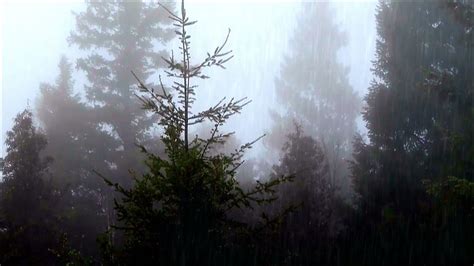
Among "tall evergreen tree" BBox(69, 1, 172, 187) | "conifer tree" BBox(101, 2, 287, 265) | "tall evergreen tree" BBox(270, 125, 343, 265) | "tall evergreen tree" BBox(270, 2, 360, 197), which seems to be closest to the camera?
"conifer tree" BBox(101, 2, 287, 265)

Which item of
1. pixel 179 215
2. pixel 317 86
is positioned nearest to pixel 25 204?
pixel 179 215

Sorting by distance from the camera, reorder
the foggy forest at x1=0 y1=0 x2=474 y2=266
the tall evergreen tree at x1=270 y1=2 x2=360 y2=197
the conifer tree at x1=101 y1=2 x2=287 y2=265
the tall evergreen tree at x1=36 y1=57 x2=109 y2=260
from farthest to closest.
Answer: the tall evergreen tree at x1=270 y1=2 x2=360 y2=197 < the tall evergreen tree at x1=36 y1=57 x2=109 y2=260 < the foggy forest at x1=0 y1=0 x2=474 y2=266 < the conifer tree at x1=101 y1=2 x2=287 y2=265

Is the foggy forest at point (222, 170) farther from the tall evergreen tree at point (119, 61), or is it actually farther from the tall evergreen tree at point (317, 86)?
the tall evergreen tree at point (317, 86)

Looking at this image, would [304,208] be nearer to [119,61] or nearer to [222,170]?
[222,170]

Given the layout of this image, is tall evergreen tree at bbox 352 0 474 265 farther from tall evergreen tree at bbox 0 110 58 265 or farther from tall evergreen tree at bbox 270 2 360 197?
tall evergreen tree at bbox 270 2 360 197

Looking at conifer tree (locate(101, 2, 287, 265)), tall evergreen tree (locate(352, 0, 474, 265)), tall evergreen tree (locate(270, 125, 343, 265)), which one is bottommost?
conifer tree (locate(101, 2, 287, 265))

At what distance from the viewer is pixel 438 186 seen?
33.0 feet

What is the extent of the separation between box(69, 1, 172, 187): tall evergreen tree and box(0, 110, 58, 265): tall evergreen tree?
8045 mm

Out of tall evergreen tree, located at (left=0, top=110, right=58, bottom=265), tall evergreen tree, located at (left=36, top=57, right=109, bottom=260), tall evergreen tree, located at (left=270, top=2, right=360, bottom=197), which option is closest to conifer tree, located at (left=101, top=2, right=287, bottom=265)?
Result: tall evergreen tree, located at (left=0, top=110, right=58, bottom=265)

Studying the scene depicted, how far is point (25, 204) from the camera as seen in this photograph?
48.1ft

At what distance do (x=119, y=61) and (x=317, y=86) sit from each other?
21.5 meters

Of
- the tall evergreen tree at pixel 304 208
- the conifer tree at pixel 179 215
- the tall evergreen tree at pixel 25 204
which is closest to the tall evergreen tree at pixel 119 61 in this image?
the tall evergreen tree at pixel 25 204

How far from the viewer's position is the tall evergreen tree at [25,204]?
529 inches

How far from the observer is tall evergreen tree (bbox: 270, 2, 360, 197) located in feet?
130
